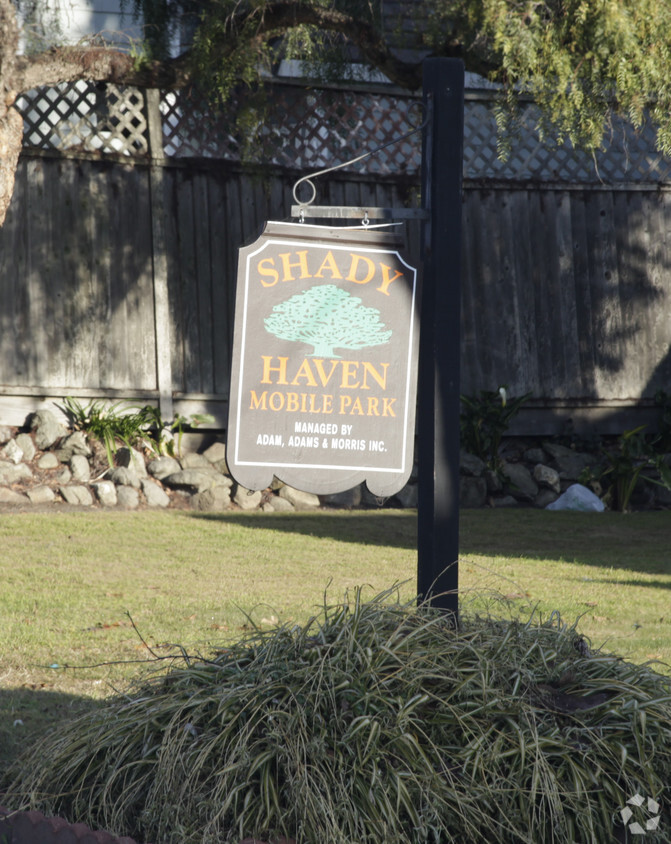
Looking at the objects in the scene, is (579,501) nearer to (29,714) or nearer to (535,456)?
(535,456)

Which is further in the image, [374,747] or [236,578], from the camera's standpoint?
[236,578]

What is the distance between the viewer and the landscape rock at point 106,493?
29.9 ft

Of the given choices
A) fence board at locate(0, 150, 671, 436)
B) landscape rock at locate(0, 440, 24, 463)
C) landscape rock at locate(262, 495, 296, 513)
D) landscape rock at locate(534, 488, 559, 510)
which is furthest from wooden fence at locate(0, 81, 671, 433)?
landscape rock at locate(262, 495, 296, 513)

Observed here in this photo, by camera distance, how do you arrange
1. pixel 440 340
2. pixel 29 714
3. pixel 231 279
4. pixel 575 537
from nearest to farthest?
1. pixel 440 340
2. pixel 29 714
3. pixel 575 537
4. pixel 231 279

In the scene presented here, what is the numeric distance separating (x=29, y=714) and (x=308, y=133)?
8187mm

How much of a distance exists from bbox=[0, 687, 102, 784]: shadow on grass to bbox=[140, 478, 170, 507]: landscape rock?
511 centimetres

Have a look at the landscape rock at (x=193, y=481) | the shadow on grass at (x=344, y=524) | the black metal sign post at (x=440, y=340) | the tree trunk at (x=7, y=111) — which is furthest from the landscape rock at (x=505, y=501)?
the black metal sign post at (x=440, y=340)

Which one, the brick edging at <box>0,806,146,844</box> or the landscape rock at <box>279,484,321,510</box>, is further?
the landscape rock at <box>279,484,321,510</box>

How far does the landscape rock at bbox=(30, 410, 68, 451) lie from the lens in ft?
30.8

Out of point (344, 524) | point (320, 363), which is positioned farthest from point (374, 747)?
point (344, 524)

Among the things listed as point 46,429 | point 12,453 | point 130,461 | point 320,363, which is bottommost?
point 130,461

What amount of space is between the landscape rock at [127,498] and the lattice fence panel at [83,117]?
3565 millimetres

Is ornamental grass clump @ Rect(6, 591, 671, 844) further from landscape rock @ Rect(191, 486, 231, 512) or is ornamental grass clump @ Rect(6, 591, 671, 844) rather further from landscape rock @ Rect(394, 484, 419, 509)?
landscape rock @ Rect(394, 484, 419, 509)

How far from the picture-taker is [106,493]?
912 centimetres
